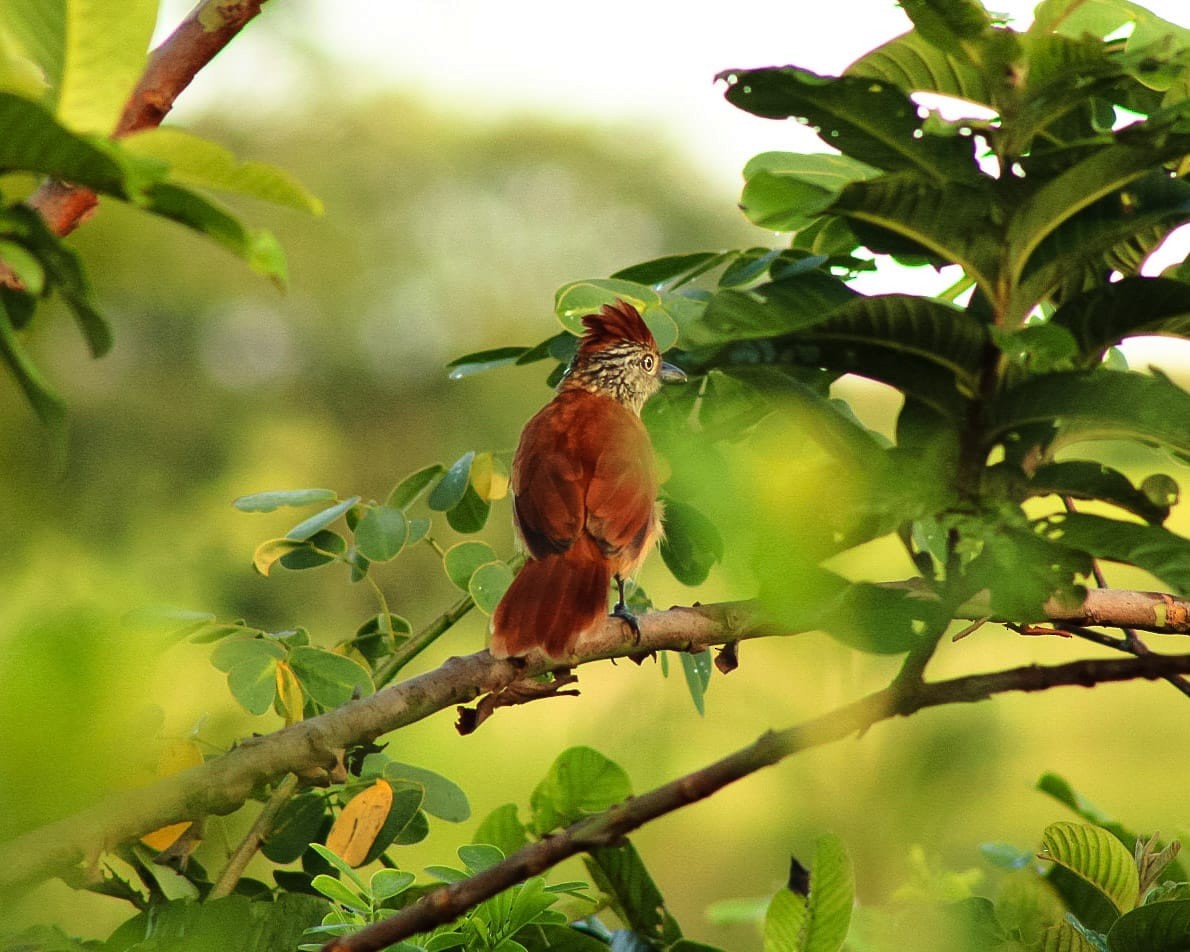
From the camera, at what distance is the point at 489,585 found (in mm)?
1457

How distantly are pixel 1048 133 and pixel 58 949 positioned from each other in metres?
0.69

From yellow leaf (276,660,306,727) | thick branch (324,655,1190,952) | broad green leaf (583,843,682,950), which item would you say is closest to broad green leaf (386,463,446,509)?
yellow leaf (276,660,306,727)

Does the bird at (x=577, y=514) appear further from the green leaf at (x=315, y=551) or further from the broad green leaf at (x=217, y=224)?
the broad green leaf at (x=217, y=224)

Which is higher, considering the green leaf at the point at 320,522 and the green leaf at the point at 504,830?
the green leaf at the point at 320,522

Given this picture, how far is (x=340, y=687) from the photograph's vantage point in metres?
1.27

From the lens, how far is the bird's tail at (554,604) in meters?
1.27

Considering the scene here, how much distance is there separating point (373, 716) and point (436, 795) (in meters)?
0.36

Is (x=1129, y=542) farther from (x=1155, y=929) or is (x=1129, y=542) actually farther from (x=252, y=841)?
(x=252, y=841)

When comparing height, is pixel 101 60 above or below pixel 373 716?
above

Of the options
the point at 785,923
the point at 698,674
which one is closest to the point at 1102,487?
the point at 785,923

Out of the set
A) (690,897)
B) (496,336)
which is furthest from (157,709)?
(496,336)

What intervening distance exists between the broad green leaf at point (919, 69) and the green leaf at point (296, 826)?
3.00 feet

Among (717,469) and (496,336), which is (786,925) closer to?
(717,469)

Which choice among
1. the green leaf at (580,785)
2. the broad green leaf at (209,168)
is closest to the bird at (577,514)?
the green leaf at (580,785)
